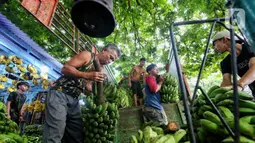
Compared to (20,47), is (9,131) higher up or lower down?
lower down

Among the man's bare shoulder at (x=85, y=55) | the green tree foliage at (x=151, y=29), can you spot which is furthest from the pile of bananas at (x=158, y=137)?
the green tree foliage at (x=151, y=29)

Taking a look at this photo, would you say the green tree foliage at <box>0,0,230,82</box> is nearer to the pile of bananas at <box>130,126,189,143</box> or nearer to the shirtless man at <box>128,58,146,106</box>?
the shirtless man at <box>128,58,146,106</box>

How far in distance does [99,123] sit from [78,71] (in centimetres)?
84

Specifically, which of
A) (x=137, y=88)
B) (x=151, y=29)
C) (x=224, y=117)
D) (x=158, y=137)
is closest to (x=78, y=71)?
(x=158, y=137)

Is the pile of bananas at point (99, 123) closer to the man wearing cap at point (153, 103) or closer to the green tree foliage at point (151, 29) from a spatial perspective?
the man wearing cap at point (153, 103)

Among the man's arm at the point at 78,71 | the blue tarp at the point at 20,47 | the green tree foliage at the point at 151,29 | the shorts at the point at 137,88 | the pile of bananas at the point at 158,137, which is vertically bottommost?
the pile of bananas at the point at 158,137

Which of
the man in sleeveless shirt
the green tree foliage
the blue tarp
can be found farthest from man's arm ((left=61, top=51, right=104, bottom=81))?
the green tree foliage

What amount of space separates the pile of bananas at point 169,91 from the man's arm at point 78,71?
4624 millimetres

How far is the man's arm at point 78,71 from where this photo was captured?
2.47 meters

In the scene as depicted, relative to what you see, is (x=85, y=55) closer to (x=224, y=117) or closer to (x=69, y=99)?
(x=69, y=99)

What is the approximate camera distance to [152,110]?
4637 millimetres

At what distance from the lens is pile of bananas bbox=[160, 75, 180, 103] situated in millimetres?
6855

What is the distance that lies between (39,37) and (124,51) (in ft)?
16.3

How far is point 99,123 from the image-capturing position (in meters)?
2.87
